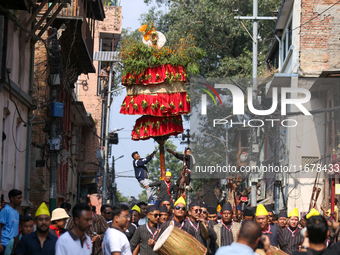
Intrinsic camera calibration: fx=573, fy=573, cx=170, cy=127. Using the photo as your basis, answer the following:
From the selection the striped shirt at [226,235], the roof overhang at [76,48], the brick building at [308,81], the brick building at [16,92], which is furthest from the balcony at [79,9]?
the striped shirt at [226,235]

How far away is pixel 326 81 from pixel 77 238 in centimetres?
1736

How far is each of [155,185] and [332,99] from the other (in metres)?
10.0

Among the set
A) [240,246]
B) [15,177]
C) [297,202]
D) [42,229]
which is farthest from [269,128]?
[240,246]

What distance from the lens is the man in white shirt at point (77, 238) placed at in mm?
6598

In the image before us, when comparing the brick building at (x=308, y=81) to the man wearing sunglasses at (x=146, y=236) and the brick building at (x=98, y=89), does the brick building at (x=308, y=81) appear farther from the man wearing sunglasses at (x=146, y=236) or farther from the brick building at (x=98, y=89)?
the brick building at (x=98, y=89)

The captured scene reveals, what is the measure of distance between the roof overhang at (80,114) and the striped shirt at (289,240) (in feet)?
56.9

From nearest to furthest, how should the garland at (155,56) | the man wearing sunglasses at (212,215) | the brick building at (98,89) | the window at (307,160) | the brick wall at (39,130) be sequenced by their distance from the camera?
the man wearing sunglasses at (212,215) < the garland at (155,56) < the brick wall at (39,130) < the window at (307,160) < the brick building at (98,89)

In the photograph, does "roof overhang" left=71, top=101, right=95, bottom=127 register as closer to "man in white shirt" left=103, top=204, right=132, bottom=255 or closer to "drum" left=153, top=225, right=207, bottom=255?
"drum" left=153, top=225, right=207, bottom=255

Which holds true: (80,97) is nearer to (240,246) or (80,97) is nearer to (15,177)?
(15,177)

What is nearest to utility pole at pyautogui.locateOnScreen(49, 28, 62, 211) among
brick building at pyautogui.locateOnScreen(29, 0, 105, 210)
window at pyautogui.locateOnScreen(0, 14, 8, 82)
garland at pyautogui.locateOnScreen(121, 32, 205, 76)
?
brick building at pyautogui.locateOnScreen(29, 0, 105, 210)

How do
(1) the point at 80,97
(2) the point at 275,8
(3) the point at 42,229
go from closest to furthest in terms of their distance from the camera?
(3) the point at 42,229 < (2) the point at 275,8 < (1) the point at 80,97

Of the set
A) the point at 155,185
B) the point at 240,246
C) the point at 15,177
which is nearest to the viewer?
the point at 240,246

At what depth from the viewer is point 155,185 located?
15.6 meters

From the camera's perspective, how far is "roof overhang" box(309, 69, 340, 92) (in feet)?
68.3
